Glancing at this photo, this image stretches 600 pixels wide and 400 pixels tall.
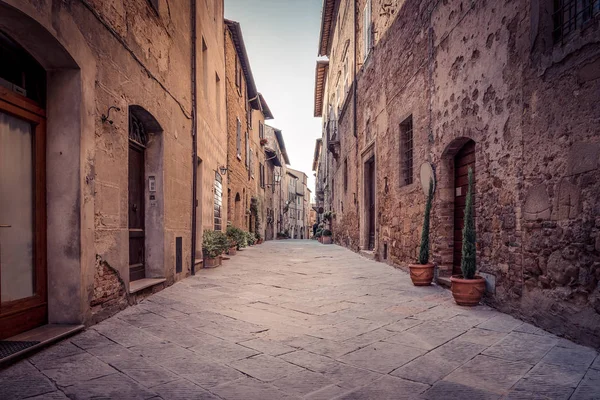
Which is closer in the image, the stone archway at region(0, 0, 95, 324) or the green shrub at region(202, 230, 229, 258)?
the stone archway at region(0, 0, 95, 324)

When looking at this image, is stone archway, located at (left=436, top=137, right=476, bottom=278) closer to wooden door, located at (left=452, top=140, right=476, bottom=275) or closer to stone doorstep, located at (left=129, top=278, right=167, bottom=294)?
wooden door, located at (left=452, top=140, right=476, bottom=275)

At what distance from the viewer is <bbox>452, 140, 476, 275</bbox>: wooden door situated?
5.01 meters

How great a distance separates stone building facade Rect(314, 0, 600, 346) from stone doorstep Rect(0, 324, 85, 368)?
3.81 m

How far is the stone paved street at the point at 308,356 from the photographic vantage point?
2.03 metres

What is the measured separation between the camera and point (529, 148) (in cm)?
339

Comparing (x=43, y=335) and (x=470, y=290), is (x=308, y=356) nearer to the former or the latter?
(x=43, y=335)

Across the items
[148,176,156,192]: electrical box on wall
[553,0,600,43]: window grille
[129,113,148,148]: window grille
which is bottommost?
[148,176,156,192]: electrical box on wall

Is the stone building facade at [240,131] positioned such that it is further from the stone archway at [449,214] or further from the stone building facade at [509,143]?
the stone archway at [449,214]

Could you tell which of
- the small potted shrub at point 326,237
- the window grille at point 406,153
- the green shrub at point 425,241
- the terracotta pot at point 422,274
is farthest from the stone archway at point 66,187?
the small potted shrub at point 326,237

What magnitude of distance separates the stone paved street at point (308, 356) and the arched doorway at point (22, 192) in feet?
1.40

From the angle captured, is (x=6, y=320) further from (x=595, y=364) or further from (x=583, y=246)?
(x=583, y=246)

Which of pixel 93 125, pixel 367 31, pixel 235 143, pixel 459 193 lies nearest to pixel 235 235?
pixel 235 143

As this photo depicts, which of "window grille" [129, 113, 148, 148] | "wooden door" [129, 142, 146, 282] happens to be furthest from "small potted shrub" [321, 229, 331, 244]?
"window grille" [129, 113, 148, 148]

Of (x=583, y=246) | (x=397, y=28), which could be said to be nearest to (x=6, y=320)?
(x=583, y=246)
